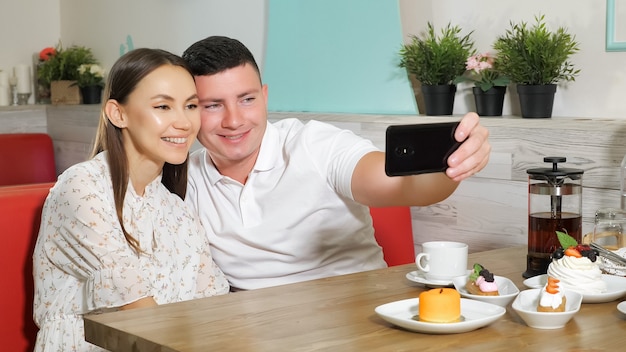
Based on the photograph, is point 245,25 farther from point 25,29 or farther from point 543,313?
point 543,313

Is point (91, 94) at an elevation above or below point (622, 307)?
above

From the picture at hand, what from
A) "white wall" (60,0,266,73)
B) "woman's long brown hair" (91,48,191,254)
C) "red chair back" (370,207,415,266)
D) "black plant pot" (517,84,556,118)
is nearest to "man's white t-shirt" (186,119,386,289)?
"woman's long brown hair" (91,48,191,254)

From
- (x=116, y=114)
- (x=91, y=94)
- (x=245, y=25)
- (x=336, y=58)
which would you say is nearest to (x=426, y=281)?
(x=116, y=114)

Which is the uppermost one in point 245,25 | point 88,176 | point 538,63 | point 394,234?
point 245,25

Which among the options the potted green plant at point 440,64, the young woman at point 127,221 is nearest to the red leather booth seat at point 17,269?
the young woman at point 127,221

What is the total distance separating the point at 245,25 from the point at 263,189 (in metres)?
1.47

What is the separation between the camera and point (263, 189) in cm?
219

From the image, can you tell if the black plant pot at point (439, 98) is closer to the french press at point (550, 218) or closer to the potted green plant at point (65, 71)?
the french press at point (550, 218)

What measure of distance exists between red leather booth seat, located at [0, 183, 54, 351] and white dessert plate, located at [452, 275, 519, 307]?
44.7 inches

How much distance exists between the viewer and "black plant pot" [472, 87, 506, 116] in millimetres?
2557

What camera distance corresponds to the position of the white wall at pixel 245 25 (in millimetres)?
2393

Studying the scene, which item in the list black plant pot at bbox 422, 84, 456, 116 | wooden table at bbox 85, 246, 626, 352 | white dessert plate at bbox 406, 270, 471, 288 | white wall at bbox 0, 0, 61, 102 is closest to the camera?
wooden table at bbox 85, 246, 626, 352

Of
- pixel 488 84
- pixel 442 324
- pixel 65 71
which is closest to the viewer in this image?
pixel 442 324

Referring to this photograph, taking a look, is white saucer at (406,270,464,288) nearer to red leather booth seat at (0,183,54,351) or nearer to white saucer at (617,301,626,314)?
white saucer at (617,301,626,314)
